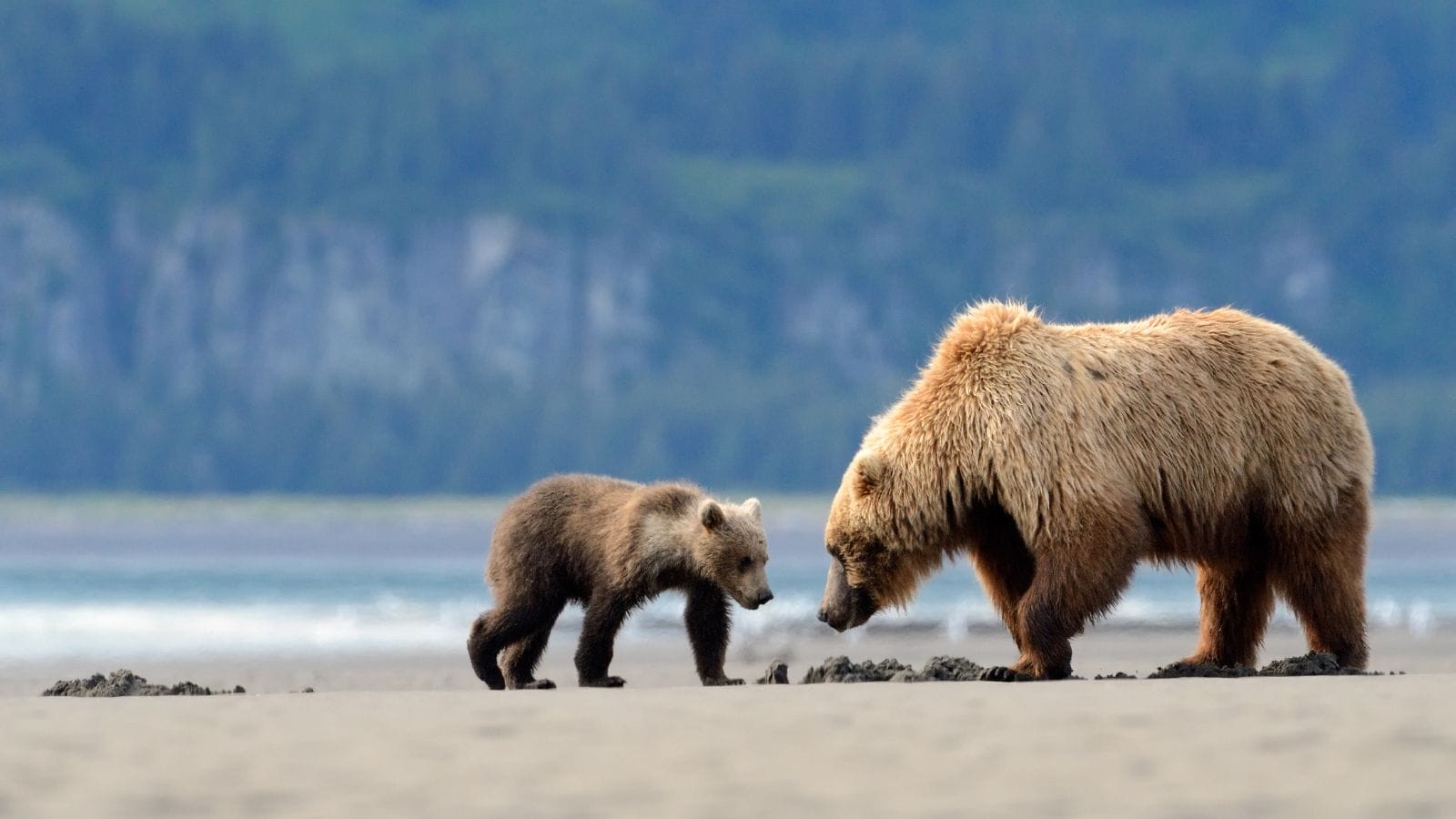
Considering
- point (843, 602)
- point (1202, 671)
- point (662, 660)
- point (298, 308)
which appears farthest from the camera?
point (298, 308)

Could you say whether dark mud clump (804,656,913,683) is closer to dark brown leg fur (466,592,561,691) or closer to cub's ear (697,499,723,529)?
cub's ear (697,499,723,529)

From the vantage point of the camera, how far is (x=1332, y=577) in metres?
9.32

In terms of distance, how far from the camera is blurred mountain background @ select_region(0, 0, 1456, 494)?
10544cm

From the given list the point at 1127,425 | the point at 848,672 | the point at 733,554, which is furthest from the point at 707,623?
the point at 1127,425

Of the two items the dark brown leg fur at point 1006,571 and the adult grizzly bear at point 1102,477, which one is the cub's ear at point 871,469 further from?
the dark brown leg fur at point 1006,571

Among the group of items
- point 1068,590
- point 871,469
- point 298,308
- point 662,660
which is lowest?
point 1068,590

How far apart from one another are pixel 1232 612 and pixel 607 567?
2.82 metres

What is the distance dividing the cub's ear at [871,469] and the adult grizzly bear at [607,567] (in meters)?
1.22

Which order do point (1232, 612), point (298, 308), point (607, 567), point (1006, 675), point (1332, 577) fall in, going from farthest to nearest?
point (298, 308) → point (607, 567) → point (1232, 612) → point (1332, 577) → point (1006, 675)

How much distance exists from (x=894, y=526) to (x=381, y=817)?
3.88 m

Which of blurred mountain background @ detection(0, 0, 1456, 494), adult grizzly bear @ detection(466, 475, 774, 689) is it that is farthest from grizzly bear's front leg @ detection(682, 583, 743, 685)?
blurred mountain background @ detection(0, 0, 1456, 494)

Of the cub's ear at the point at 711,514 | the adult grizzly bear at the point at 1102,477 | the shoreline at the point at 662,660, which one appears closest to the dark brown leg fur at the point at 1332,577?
the adult grizzly bear at the point at 1102,477

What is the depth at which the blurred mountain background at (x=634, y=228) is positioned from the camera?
105438 mm

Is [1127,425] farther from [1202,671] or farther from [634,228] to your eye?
[634,228]
